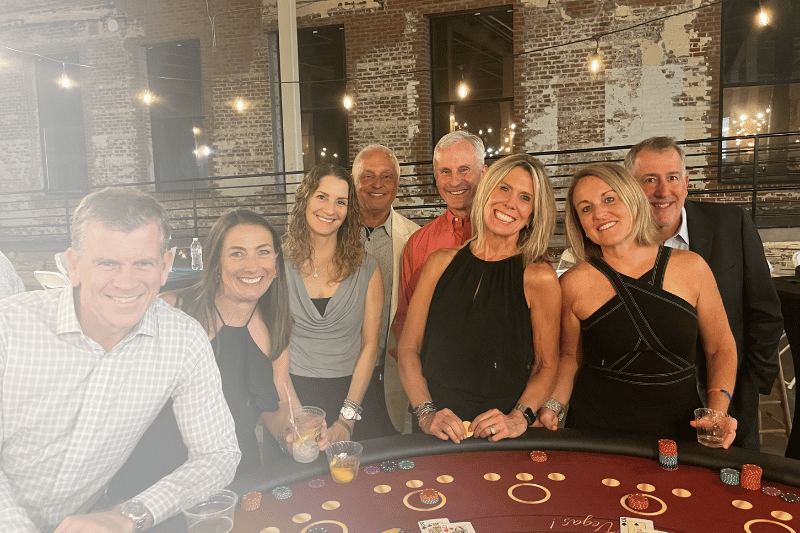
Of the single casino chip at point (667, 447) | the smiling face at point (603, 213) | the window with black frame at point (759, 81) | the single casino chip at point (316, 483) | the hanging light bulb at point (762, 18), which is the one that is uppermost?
the hanging light bulb at point (762, 18)

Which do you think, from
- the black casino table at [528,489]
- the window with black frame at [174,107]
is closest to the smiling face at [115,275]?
the black casino table at [528,489]

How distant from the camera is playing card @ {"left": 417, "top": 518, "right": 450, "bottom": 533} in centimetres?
126

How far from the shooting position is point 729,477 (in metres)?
1.47

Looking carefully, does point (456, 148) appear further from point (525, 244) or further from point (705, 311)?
point (705, 311)

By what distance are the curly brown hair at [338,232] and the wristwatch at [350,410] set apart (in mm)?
482

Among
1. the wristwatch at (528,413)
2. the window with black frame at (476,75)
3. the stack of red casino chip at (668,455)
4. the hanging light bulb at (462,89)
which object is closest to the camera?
the stack of red casino chip at (668,455)

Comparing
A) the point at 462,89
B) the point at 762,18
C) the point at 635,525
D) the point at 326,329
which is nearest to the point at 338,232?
the point at 326,329

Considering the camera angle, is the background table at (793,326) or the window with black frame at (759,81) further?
the window with black frame at (759,81)

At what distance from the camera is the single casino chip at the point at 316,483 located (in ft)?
4.84

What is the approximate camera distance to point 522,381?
6.63ft

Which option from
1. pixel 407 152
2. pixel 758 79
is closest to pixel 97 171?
pixel 407 152

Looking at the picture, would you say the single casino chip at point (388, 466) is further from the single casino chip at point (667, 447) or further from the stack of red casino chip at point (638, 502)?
the single casino chip at point (667, 447)

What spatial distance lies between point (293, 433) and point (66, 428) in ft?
1.80

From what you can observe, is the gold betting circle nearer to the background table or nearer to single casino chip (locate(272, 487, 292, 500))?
single casino chip (locate(272, 487, 292, 500))
